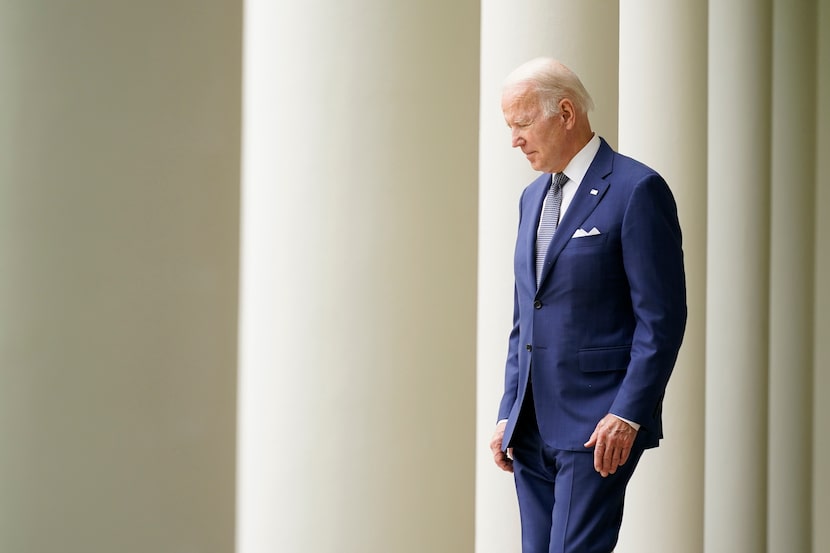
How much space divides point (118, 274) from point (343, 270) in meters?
2.14

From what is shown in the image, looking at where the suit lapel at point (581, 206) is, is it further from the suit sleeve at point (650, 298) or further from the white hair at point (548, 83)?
the white hair at point (548, 83)

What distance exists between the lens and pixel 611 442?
21.0 feet

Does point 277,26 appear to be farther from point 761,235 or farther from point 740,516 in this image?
point 740,516

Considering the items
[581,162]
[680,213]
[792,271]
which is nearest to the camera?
[581,162]

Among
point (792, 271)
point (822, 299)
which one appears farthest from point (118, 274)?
point (822, 299)

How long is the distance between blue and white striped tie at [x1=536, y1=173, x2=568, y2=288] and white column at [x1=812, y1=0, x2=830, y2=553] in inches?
607

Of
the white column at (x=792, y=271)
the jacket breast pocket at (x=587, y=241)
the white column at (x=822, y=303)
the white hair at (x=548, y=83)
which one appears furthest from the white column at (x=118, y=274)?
the white column at (x=822, y=303)

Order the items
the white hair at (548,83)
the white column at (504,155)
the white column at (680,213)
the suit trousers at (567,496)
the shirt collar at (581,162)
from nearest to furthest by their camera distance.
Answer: the suit trousers at (567,496) < the white hair at (548,83) < the shirt collar at (581,162) < the white column at (504,155) < the white column at (680,213)

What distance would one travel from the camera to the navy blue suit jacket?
6.39 m

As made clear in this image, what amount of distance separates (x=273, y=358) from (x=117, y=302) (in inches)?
66.8

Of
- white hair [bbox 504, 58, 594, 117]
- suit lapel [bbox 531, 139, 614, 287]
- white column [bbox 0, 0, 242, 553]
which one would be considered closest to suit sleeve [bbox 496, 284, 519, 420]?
suit lapel [bbox 531, 139, 614, 287]

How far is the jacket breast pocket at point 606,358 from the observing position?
6578 millimetres

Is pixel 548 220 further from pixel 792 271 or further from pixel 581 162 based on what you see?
pixel 792 271

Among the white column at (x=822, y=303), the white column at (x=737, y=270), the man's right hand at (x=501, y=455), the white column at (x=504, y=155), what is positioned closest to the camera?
the man's right hand at (x=501, y=455)
